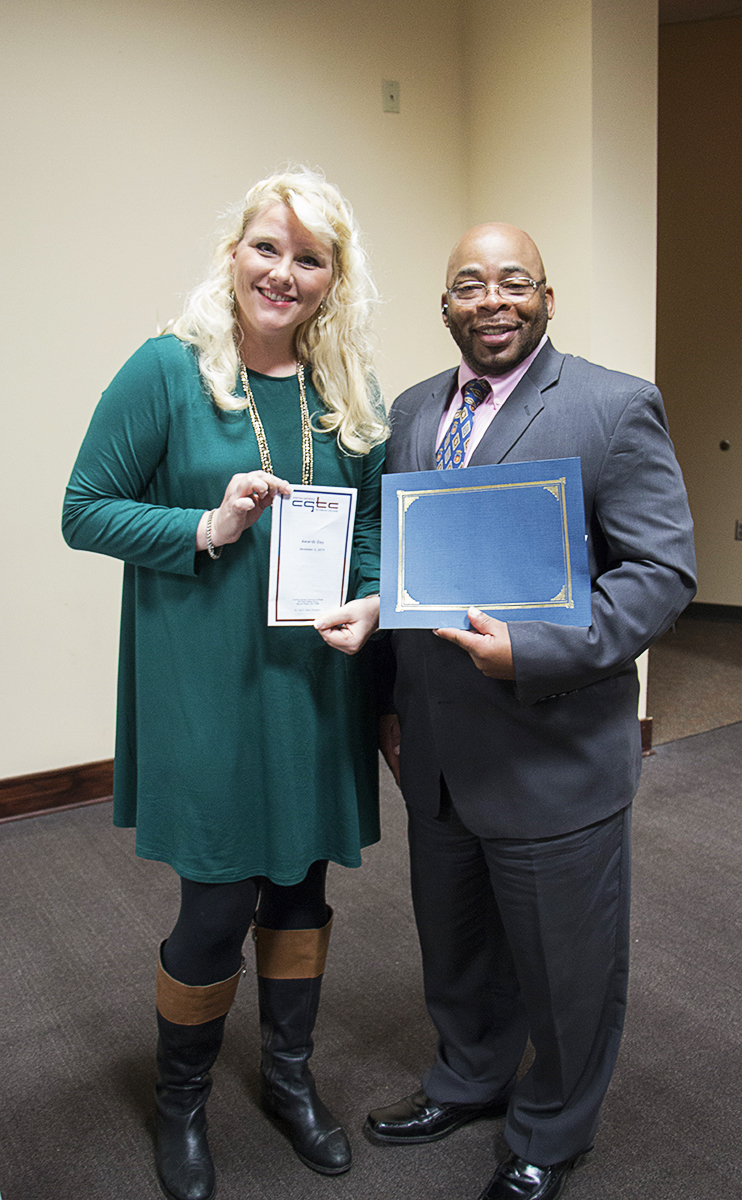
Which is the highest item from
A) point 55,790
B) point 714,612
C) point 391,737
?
point 714,612

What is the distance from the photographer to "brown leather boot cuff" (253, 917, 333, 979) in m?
1.58

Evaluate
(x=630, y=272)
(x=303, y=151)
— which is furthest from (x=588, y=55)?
(x=303, y=151)

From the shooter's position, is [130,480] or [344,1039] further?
[344,1039]

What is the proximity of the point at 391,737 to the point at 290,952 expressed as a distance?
1.34ft

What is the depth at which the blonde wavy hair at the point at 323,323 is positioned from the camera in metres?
1.36

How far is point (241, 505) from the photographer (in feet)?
4.18

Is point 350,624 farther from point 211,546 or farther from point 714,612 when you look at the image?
point 714,612

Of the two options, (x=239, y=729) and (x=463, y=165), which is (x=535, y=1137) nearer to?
(x=239, y=729)

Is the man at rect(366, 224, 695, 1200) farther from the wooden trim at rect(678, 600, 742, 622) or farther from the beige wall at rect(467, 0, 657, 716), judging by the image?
the wooden trim at rect(678, 600, 742, 622)

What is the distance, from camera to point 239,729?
140cm

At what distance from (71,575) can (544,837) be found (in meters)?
2.35

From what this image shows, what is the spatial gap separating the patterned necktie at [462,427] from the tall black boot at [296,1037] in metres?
0.85

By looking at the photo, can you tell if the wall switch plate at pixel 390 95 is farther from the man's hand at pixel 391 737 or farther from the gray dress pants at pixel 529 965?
the gray dress pants at pixel 529 965

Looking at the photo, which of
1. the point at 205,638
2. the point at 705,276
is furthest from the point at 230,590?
the point at 705,276
